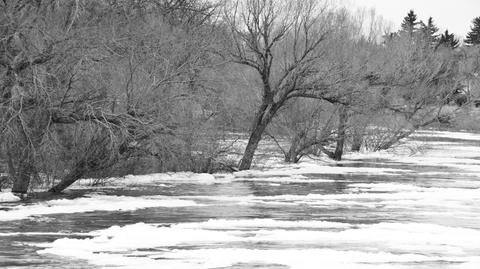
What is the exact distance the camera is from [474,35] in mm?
103875

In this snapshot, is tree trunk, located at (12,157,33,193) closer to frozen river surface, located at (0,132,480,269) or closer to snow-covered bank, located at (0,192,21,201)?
snow-covered bank, located at (0,192,21,201)

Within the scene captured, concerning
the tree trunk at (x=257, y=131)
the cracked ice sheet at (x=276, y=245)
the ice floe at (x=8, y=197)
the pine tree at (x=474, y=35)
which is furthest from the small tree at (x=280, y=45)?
the pine tree at (x=474, y=35)

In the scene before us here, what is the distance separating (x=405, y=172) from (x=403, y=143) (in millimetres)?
12180

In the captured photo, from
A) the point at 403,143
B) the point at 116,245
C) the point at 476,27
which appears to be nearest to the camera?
the point at 116,245

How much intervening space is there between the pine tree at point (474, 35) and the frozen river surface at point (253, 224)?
244 feet

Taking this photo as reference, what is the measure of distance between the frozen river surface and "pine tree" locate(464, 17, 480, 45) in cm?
7427

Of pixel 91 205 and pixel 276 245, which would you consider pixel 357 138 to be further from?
pixel 276 245

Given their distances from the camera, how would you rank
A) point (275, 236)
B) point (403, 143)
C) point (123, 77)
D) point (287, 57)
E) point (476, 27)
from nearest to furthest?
point (275, 236)
point (123, 77)
point (287, 57)
point (403, 143)
point (476, 27)

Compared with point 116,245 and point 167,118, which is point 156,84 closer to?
point 167,118

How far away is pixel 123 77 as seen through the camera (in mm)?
24375

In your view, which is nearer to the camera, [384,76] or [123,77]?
[123,77]

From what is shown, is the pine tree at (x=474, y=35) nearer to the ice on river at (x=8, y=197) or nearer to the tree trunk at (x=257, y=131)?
the tree trunk at (x=257, y=131)

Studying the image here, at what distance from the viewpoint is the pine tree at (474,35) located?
10338 centimetres

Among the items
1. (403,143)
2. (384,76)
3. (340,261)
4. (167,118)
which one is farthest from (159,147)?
(403,143)
